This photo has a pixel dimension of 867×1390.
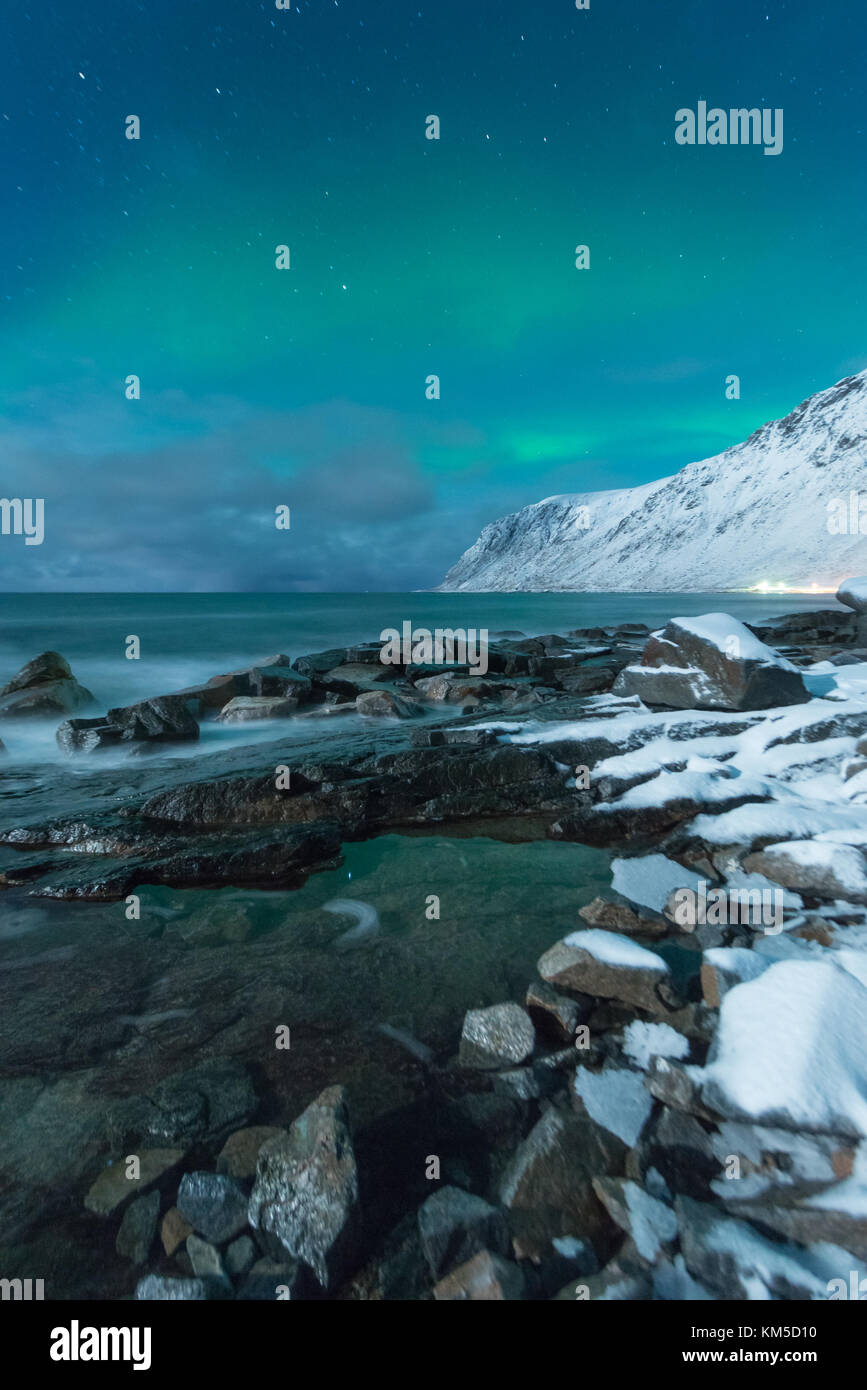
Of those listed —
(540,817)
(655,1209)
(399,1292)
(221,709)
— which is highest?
(221,709)

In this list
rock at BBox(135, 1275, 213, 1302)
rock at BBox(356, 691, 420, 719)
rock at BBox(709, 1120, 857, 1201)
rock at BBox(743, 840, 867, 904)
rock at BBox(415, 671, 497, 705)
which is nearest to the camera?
rock at BBox(135, 1275, 213, 1302)

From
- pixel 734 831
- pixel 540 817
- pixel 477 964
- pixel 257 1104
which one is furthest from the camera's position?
pixel 540 817

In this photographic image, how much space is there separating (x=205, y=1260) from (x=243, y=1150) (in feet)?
1.75

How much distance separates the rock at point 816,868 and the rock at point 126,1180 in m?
5.50

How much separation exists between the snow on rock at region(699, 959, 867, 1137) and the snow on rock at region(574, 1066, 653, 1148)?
38 centimetres

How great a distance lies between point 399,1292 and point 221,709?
14951 millimetres

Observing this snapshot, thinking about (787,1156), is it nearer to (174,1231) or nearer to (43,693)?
(174,1231)

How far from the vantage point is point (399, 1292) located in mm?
2602

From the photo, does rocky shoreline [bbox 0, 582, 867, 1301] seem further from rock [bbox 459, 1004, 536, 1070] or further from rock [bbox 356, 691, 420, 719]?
rock [bbox 356, 691, 420, 719]

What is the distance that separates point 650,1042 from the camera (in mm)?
3734

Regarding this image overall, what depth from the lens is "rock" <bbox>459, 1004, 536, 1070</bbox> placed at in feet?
12.4

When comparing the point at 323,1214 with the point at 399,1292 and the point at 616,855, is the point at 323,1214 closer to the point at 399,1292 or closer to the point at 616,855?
the point at 399,1292

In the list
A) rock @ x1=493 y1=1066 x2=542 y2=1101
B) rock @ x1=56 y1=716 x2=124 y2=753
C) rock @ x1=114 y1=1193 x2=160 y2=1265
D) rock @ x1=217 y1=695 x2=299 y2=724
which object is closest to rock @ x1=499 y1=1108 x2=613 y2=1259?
rock @ x1=493 y1=1066 x2=542 y2=1101
